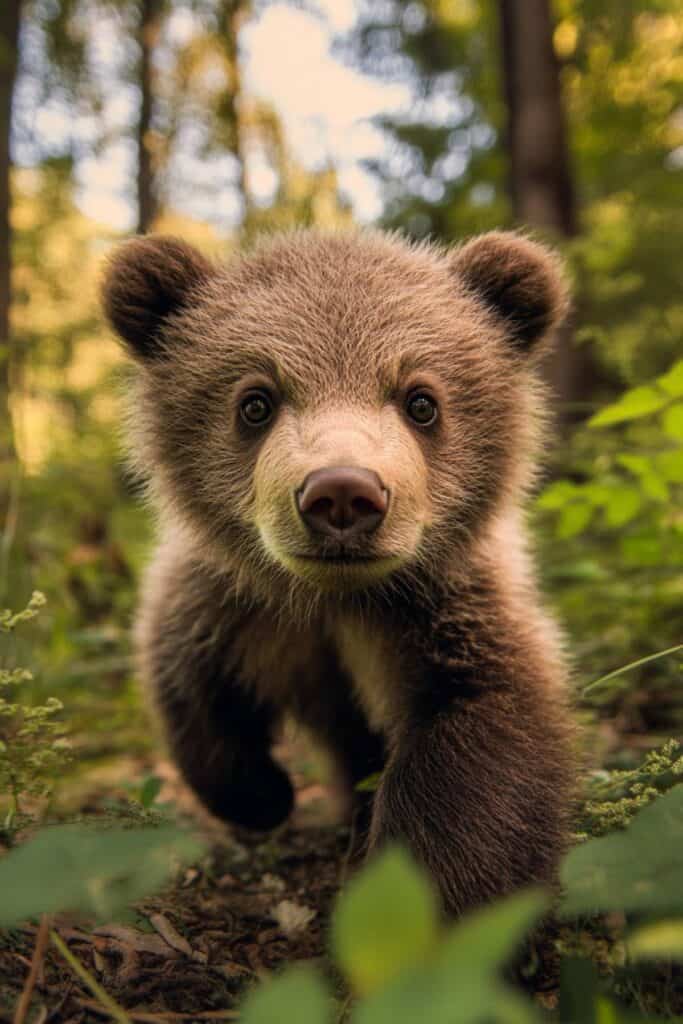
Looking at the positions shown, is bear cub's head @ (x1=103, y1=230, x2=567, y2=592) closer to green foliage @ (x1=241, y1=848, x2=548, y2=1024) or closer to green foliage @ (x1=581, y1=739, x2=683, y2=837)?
green foliage @ (x1=581, y1=739, x2=683, y2=837)

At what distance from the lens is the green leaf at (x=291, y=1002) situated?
42.7 inches

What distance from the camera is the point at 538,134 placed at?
9484 mm

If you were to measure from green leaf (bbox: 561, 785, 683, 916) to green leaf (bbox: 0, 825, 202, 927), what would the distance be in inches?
26.5

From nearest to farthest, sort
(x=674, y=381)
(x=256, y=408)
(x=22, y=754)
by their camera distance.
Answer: (x=22, y=754), (x=256, y=408), (x=674, y=381)

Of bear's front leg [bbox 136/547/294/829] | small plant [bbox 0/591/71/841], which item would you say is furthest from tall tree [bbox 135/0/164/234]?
small plant [bbox 0/591/71/841]

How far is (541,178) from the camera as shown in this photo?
9.43m

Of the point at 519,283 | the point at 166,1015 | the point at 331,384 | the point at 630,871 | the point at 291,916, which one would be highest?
the point at 519,283

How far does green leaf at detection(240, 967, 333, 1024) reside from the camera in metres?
1.08

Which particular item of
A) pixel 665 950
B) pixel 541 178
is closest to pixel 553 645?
pixel 665 950

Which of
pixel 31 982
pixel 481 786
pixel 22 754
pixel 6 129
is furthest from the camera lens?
pixel 6 129

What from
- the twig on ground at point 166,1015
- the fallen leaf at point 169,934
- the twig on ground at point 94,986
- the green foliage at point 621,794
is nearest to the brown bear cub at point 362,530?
the green foliage at point 621,794

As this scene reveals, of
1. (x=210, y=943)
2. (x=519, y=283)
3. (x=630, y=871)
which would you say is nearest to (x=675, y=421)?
(x=519, y=283)

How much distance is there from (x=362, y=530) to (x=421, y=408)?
80 centimetres

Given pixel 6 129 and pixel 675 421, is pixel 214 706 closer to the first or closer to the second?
pixel 675 421
